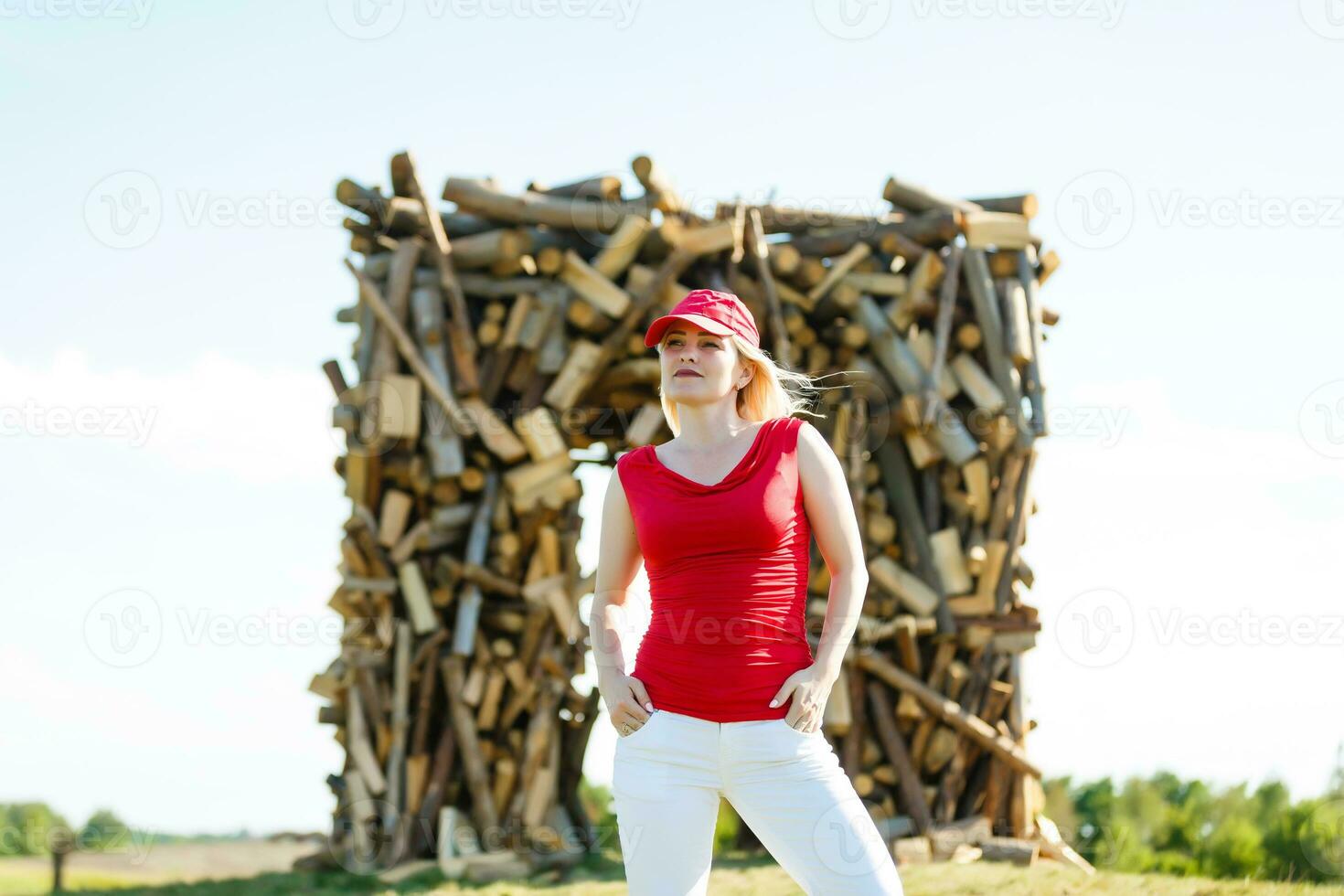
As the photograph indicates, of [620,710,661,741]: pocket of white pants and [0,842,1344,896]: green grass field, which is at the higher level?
[620,710,661,741]: pocket of white pants

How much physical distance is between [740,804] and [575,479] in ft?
19.6

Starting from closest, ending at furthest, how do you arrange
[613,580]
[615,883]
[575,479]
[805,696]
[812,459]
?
1. [805,696]
2. [812,459]
3. [613,580]
4. [615,883]
5. [575,479]

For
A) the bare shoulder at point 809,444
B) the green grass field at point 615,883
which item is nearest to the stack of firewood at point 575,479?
the green grass field at point 615,883

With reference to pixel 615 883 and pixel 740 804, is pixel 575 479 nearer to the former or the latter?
pixel 615 883

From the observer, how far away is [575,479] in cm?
920

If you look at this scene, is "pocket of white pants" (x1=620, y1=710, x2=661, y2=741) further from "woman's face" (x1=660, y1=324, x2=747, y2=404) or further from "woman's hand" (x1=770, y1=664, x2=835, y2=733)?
"woman's face" (x1=660, y1=324, x2=747, y2=404)

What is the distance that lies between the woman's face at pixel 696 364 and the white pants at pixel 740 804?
756 millimetres

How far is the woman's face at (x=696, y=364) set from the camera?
3500 mm

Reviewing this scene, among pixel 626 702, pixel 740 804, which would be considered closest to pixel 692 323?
pixel 626 702

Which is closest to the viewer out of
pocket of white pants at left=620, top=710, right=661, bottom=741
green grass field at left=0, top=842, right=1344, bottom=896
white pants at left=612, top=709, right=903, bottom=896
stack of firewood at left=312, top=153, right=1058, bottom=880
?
white pants at left=612, top=709, right=903, bottom=896

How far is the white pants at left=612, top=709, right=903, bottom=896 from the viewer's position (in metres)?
3.18

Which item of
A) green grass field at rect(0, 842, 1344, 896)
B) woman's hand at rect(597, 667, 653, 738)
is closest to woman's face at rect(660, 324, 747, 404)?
woman's hand at rect(597, 667, 653, 738)

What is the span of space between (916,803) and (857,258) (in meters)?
3.46

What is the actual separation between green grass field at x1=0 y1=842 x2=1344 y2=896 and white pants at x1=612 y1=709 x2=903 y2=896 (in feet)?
13.4
